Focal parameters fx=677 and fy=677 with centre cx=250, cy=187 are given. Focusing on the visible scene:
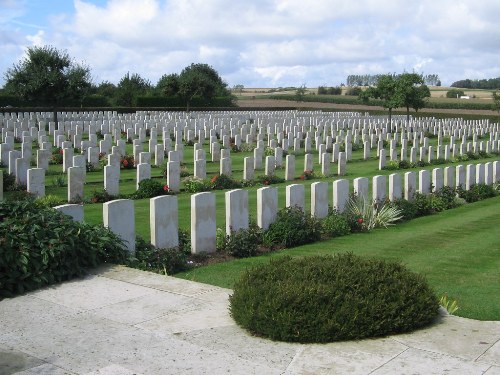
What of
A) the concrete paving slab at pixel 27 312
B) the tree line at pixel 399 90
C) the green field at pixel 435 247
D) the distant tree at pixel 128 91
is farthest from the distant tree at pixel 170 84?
the concrete paving slab at pixel 27 312

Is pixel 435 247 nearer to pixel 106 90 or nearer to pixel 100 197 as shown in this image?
pixel 100 197

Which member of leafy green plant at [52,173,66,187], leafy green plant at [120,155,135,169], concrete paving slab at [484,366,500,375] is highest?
leafy green plant at [120,155,135,169]

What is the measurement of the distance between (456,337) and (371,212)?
7.00 m

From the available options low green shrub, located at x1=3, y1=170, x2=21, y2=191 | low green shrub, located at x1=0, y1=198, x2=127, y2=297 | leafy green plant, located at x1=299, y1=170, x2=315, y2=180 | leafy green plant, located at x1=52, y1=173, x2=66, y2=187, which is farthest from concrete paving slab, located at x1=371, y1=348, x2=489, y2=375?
leafy green plant, located at x1=299, y1=170, x2=315, y2=180

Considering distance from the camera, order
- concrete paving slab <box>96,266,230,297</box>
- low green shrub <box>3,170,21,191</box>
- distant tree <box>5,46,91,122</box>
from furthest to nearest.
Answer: distant tree <box>5,46,91,122</box> → low green shrub <box>3,170,21,191</box> → concrete paving slab <box>96,266,230,297</box>

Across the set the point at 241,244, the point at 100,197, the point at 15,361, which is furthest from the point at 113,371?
the point at 100,197

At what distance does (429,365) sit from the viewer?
4340 mm

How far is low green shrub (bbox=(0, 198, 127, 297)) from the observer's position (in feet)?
20.4

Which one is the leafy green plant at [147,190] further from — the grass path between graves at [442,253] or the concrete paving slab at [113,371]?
the concrete paving slab at [113,371]

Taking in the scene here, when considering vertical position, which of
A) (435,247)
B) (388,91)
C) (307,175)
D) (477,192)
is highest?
(388,91)

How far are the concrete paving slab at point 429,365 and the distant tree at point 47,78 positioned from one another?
29458mm

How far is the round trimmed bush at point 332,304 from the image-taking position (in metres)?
4.83

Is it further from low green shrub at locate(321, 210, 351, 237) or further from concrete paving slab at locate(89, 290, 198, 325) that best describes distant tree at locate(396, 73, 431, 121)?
concrete paving slab at locate(89, 290, 198, 325)

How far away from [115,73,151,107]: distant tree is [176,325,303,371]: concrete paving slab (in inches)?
2045
